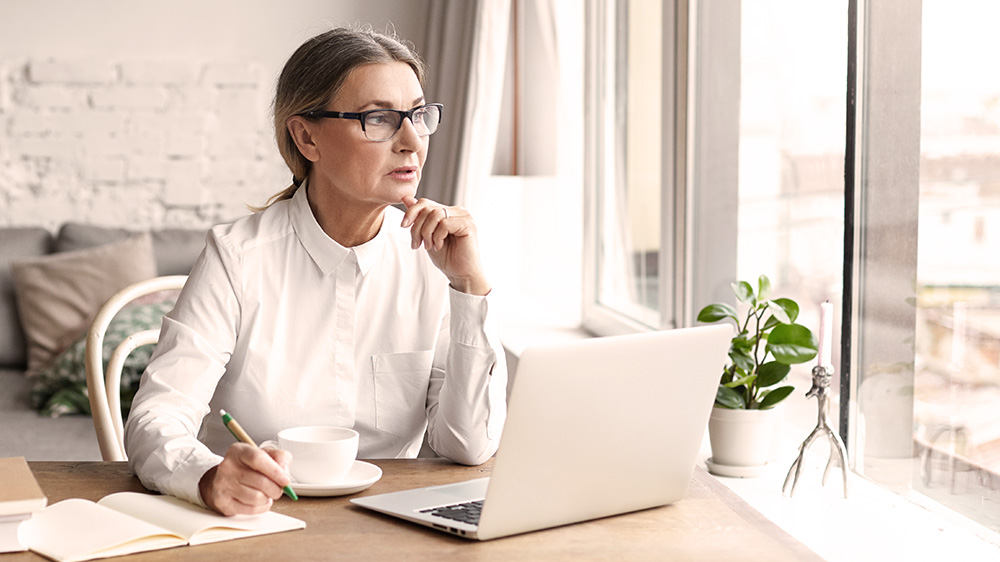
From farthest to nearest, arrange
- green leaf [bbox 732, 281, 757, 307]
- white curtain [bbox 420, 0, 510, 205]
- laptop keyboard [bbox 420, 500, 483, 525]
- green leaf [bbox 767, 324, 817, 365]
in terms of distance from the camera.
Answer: white curtain [bbox 420, 0, 510, 205] → green leaf [bbox 732, 281, 757, 307] → green leaf [bbox 767, 324, 817, 365] → laptop keyboard [bbox 420, 500, 483, 525]

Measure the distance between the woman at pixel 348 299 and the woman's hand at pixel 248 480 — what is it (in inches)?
12.6

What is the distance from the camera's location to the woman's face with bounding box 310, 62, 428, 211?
144 centimetres

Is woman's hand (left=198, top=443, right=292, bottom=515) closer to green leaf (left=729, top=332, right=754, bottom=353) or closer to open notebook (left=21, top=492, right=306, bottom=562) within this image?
open notebook (left=21, top=492, right=306, bottom=562)

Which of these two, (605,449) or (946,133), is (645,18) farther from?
(605,449)

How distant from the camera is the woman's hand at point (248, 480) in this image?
996 millimetres

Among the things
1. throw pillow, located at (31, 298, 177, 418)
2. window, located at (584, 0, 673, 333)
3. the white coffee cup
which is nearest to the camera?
the white coffee cup

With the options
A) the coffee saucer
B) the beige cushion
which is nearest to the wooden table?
the coffee saucer

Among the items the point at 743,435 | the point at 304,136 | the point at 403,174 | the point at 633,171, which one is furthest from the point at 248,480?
the point at 633,171

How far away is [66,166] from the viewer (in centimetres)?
387

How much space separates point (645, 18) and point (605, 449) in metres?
1.97

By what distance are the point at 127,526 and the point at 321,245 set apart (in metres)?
0.61

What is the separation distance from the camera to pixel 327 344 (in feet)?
4.82

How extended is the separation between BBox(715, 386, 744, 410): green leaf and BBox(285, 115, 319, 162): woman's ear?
2.59ft

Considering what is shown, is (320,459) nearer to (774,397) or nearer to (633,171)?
(774,397)
